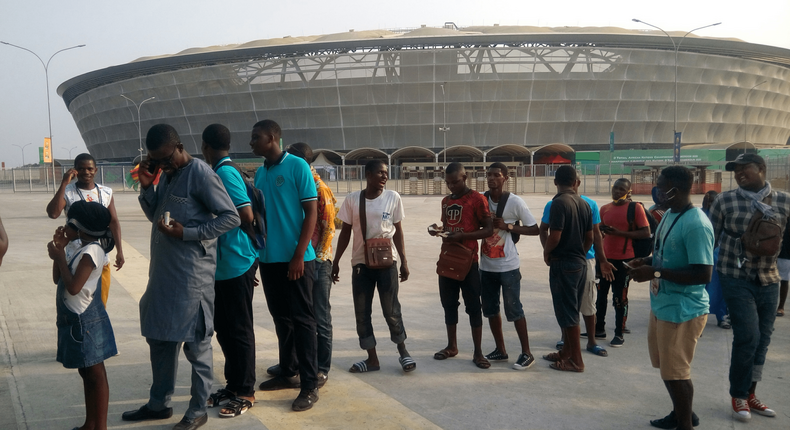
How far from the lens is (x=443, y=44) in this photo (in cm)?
5978

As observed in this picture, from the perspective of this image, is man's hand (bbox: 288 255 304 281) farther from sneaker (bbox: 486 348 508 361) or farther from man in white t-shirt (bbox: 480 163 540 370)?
sneaker (bbox: 486 348 508 361)

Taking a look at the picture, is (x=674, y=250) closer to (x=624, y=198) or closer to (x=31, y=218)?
(x=624, y=198)

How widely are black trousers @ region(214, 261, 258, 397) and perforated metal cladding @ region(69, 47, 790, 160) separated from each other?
2268 inches

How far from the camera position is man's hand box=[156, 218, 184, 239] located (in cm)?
348

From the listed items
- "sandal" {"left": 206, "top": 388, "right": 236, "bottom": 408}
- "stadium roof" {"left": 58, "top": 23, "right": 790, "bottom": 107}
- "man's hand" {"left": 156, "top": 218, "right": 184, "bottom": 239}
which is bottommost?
"sandal" {"left": 206, "top": 388, "right": 236, "bottom": 408}

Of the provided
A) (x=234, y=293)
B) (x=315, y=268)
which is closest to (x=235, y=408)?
(x=234, y=293)

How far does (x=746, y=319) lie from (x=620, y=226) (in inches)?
91.1

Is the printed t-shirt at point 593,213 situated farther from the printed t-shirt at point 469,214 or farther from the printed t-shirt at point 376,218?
the printed t-shirt at point 376,218

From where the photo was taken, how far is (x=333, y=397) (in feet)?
14.6

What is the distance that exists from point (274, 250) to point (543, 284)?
5866 millimetres

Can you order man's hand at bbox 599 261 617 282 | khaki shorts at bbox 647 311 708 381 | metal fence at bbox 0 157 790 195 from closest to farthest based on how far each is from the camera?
khaki shorts at bbox 647 311 708 381
man's hand at bbox 599 261 617 282
metal fence at bbox 0 157 790 195

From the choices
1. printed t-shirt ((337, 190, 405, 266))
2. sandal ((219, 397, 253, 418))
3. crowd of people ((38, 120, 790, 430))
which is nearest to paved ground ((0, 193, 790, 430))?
sandal ((219, 397, 253, 418))

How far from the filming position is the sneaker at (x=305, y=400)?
13.5 feet

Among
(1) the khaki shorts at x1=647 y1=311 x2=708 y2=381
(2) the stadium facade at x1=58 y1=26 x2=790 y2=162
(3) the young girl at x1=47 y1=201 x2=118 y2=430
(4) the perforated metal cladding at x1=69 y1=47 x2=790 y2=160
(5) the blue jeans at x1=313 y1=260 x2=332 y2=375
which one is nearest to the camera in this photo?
(3) the young girl at x1=47 y1=201 x2=118 y2=430
